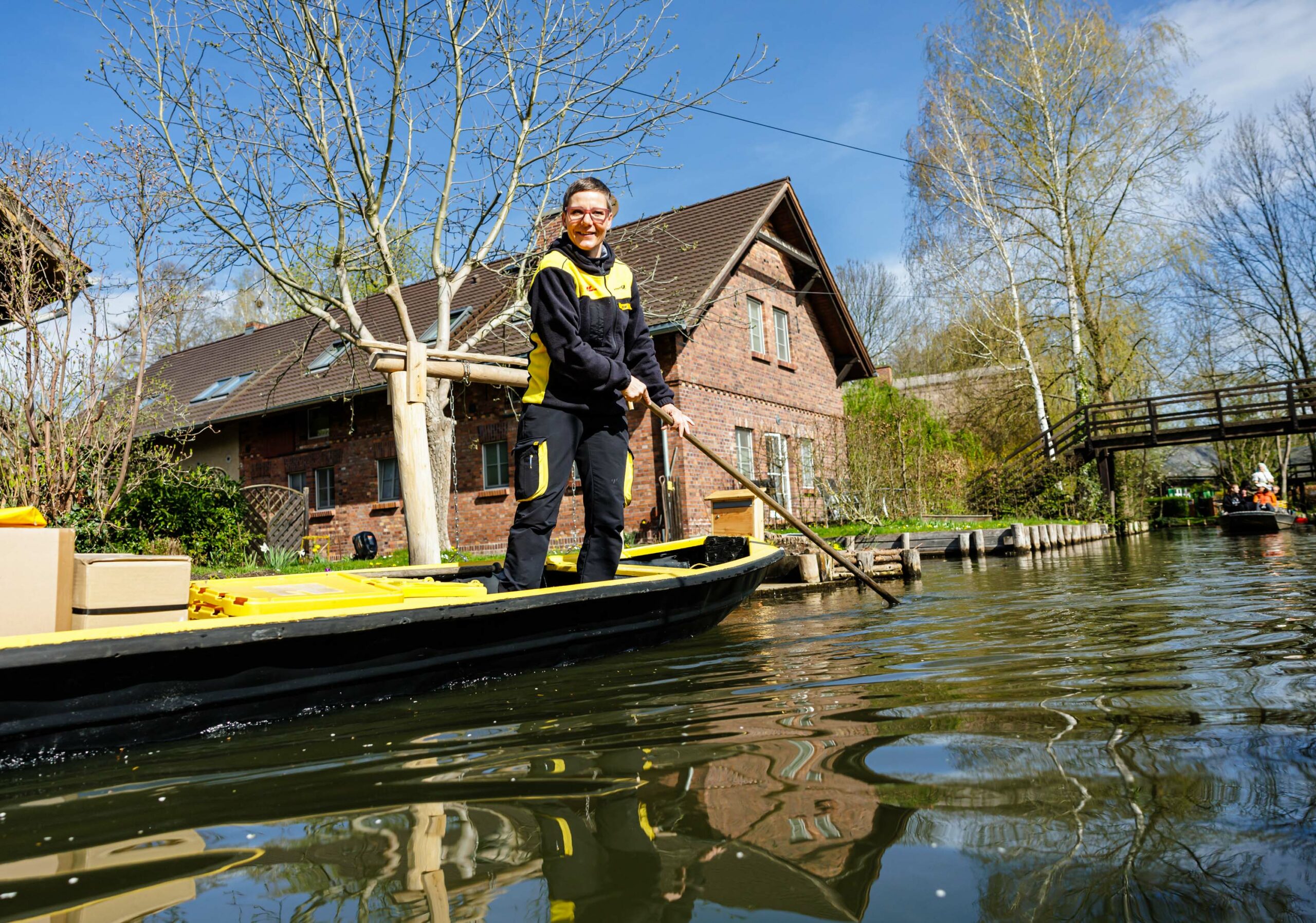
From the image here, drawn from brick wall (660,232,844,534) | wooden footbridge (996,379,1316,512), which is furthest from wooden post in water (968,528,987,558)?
wooden footbridge (996,379,1316,512)

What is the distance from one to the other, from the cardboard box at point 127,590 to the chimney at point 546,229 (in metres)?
8.79

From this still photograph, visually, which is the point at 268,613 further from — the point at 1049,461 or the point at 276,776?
the point at 1049,461

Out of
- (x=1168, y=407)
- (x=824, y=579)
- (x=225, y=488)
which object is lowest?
(x=824, y=579)

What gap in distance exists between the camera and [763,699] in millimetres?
2963

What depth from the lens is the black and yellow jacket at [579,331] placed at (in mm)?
4207

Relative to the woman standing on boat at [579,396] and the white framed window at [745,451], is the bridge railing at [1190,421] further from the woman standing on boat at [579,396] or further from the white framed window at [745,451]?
the woman standing on boat at [579,396]

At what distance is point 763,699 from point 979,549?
12109 mm

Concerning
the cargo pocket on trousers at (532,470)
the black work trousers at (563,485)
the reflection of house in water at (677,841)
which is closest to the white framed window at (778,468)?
the black work trousers at (563,485)

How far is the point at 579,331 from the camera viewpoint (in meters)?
4.34

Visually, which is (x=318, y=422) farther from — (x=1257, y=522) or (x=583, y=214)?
(x=1257, y=522)

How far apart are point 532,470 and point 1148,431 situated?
21598 mm

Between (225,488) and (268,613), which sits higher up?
(225,488)

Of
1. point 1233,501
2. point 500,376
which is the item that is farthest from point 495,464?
point 1233,501

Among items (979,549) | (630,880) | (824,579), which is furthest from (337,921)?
(979,549)
